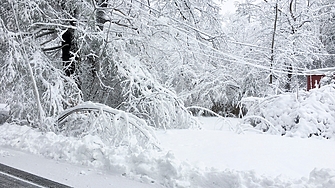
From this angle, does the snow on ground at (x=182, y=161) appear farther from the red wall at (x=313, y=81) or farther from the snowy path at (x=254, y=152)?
the red wall at (x=313, y=81)

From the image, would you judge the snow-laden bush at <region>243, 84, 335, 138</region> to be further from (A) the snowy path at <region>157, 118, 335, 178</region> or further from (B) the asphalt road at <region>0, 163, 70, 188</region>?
(B) the asphalt road at <region>0, 163, 70, 188</region>

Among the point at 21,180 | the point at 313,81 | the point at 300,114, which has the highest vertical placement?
the point at 313,81

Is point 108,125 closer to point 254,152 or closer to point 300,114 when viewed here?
point 254,152

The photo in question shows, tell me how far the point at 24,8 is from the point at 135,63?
3.20m

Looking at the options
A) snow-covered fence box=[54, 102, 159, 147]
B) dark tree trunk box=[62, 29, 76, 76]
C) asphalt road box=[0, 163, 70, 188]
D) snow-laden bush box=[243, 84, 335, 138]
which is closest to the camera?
asphalt road box=[0, 163, 70, 188]

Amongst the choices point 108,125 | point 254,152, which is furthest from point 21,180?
point 254,152

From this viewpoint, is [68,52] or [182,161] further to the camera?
[68,52]

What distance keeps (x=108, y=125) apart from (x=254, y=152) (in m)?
2.84

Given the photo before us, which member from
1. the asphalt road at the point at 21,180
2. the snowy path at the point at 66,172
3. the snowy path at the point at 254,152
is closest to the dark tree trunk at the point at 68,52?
the snowy path at the point at 254,152

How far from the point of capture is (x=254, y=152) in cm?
605

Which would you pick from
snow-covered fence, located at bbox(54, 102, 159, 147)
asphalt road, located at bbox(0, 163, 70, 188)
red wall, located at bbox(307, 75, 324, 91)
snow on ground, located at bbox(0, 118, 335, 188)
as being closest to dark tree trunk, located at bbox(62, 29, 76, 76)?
Result: snow-covered fence, located at bbox(54, 102, 159, 147)

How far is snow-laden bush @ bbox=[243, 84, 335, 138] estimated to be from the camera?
29.5ft

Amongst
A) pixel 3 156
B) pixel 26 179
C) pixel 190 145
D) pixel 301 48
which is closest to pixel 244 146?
pixel 190 145

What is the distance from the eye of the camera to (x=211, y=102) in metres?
19.0
